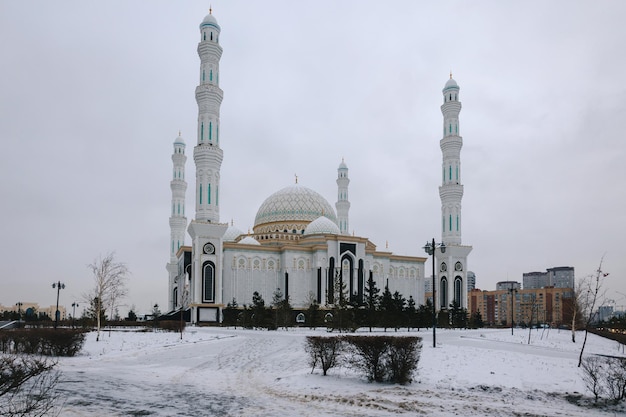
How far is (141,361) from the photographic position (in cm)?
1819

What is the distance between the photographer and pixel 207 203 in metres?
53.1

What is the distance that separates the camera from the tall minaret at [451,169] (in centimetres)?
6506

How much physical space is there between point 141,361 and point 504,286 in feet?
490

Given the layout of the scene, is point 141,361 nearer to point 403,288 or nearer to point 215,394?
point 215,394

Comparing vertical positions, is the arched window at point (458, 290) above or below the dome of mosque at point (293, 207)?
below

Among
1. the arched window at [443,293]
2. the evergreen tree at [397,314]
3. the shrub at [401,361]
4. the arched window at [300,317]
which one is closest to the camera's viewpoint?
the shrub at [401,361]

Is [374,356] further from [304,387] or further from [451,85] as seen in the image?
[451,85]

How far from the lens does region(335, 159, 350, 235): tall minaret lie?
251 ft

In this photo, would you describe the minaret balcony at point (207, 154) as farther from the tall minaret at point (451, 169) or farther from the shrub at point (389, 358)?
the shrub at point (389, 358)

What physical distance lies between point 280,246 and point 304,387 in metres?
49.0

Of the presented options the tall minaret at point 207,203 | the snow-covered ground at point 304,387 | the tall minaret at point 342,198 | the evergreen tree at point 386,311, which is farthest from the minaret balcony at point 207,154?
the snow-covered ground at point 304,387

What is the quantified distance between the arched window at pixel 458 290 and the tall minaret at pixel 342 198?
56.3 feet

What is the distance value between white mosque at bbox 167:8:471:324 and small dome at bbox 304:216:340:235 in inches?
4.8

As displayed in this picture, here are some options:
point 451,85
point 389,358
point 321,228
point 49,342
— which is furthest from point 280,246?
point 389,358
